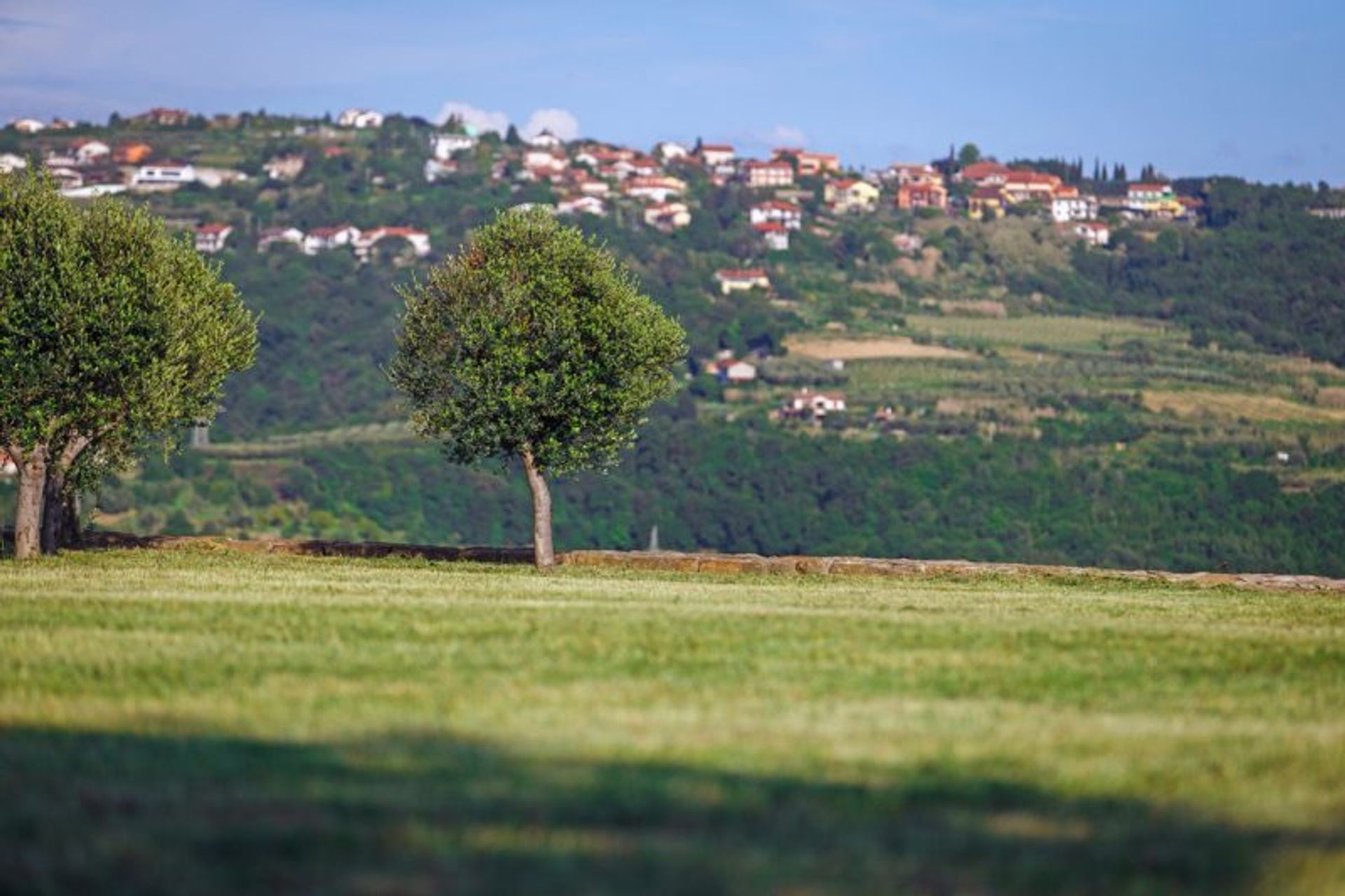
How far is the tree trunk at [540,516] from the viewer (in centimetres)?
4200

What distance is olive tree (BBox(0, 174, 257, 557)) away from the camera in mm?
39000

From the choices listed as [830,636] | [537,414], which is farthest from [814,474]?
[830,636]

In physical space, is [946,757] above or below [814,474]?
above

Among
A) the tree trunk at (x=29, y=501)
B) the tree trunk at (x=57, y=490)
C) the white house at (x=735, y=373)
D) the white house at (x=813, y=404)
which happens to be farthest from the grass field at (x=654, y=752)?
the white house at (x=735, y=373)

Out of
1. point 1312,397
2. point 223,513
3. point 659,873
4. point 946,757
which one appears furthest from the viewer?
point 1312,397

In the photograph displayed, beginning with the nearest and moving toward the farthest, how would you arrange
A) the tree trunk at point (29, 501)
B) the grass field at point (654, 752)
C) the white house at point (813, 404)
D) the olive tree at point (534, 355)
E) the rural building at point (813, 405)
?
the grass field at point (654, 752) < the tree trunk at point (29, 501) < the olive tree at point (534, 355) < the rural building at point (813, 405) < the white house at point (813, 404)

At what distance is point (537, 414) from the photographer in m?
43.2

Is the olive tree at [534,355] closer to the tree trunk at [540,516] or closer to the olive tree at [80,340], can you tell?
the tree trunk at [540,516]

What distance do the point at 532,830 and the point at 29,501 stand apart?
2952 cm

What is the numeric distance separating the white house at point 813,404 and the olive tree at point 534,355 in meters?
128

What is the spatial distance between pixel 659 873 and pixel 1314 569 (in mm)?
110478

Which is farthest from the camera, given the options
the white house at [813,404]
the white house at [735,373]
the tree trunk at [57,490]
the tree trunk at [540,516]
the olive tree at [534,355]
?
the white house at [735,373]

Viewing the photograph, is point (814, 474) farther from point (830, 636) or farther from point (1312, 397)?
point (830, 636)

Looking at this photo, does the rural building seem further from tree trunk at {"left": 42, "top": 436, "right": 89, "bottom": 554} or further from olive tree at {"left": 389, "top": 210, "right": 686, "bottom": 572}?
tree trunk at {"left": 42, "top": 436, "right": 89, "bottom": 554}
